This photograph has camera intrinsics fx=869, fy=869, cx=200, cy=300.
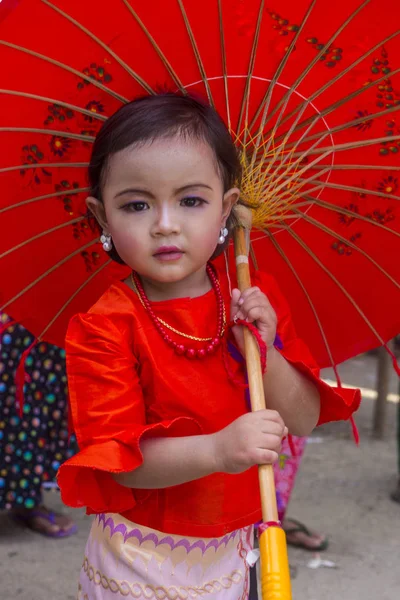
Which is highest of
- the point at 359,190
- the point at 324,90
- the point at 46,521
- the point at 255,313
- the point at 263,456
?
the point at 324,90

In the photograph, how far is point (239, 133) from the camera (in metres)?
1.83

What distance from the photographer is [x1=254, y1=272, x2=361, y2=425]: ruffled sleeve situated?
184cm

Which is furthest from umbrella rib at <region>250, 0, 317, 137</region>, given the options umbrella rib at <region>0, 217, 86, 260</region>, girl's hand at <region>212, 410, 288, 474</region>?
girl's hand at <region>212, 410, 288, 474</region>

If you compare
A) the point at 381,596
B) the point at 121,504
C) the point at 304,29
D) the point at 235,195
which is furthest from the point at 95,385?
the point at 381,596

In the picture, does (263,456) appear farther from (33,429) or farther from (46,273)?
(33,429)

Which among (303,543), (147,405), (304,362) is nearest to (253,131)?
(304,362)

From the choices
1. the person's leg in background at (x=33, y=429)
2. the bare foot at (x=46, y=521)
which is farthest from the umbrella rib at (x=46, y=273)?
the bare foot at (x=46, y=521)

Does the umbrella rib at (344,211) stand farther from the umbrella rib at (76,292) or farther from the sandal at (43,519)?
the sandal at (43,519)

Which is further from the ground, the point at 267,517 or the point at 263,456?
the point at 263,456

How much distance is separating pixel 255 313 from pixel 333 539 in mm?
2115

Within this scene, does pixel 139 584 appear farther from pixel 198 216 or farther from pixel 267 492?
pixel 198 216

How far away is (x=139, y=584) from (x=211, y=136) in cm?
90

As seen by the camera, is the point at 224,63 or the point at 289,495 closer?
the point at 224,63

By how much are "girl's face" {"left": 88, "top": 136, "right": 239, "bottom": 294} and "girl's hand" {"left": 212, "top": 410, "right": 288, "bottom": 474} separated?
0.31 meters
